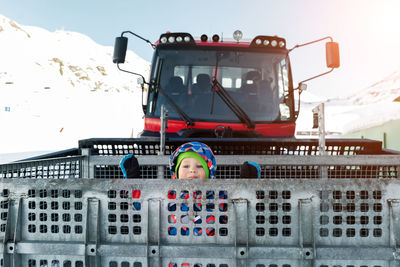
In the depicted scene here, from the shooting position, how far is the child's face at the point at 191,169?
2.96 metres

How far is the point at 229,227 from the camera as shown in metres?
1.66

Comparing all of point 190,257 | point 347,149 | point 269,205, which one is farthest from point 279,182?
point 347,149

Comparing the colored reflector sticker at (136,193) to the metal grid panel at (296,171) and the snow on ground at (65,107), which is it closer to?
the metal grid panel at (296,171)

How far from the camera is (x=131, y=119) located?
149 ft

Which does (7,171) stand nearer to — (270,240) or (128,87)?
(270,240)

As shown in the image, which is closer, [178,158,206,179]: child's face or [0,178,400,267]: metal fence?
[0,178,400,267]: metal fence

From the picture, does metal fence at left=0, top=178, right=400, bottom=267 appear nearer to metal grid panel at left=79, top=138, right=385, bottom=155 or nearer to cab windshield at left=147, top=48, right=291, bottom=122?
metal grid panel at left=79, top=138, right=385, bottom=155

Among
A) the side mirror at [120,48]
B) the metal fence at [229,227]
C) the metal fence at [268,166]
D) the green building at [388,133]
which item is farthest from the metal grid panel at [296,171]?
the green building at [388,133]

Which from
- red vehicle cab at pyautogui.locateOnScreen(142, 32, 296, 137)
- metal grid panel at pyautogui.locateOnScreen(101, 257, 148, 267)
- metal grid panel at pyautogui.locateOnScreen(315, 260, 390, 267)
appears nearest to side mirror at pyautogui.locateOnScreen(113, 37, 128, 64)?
red vehicle cab at pyautogui.locateOnScreen(142, 32, 296, 137)

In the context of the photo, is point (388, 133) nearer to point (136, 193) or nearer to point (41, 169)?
point (41, 169)

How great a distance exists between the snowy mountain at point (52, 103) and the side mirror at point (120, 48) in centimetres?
588

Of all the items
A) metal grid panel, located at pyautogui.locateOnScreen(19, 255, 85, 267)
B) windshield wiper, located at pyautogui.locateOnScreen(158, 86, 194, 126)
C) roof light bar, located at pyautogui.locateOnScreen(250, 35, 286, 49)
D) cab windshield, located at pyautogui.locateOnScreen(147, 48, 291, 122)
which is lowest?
metal grid panel, located at pyautogui.locateOnScreen(19, 255, 85, 267)

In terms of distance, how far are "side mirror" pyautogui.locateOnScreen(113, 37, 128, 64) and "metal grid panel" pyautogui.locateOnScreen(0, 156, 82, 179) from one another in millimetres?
1690

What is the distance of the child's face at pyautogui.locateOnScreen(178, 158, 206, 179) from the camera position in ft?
9.71
